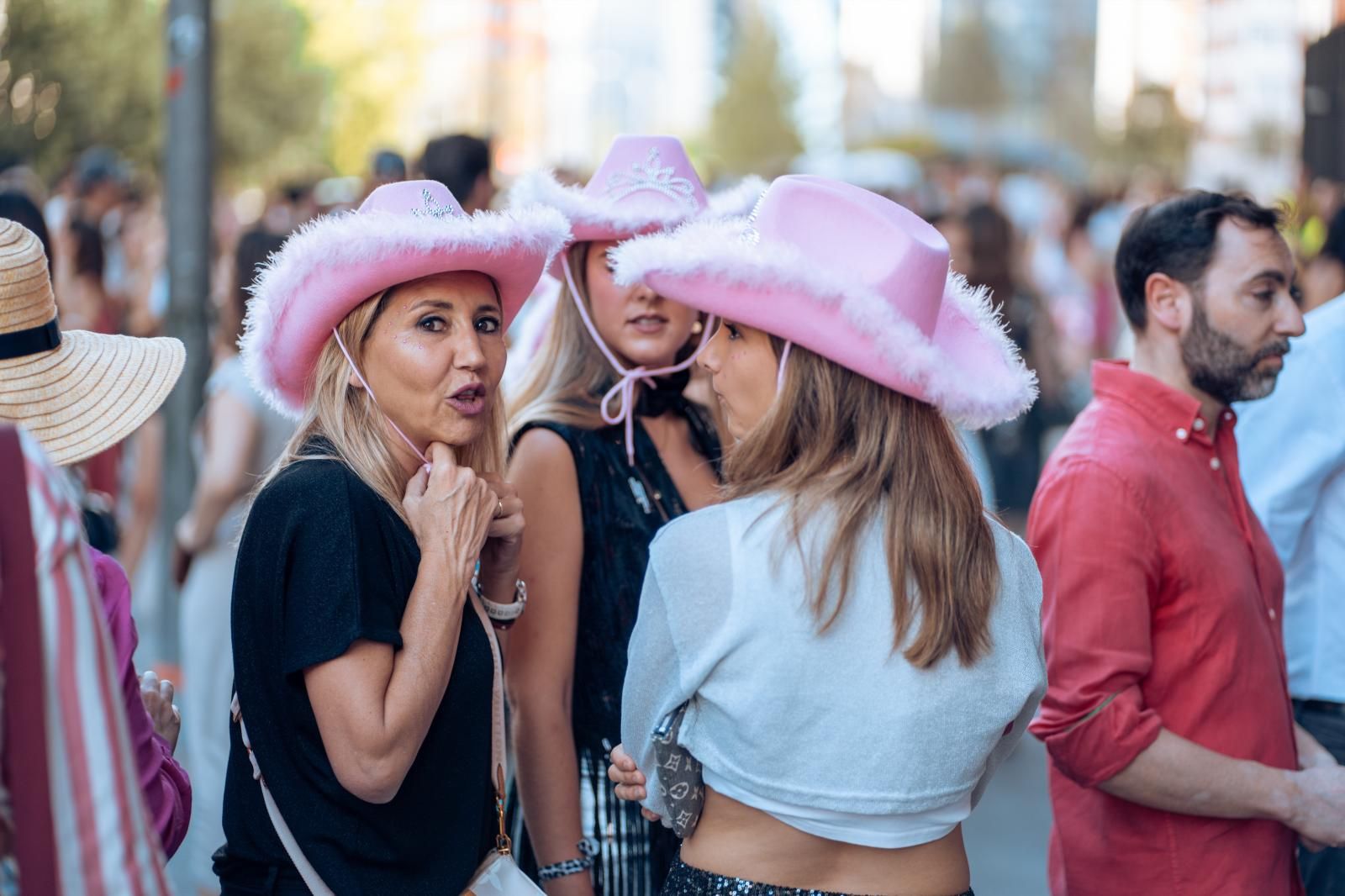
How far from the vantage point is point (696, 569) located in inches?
90.7

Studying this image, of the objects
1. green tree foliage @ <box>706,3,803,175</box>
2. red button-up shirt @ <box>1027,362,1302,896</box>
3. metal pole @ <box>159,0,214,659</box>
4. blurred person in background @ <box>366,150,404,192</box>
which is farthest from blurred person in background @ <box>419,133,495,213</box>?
green tree foliage @ <box>706,3,803,175</box>

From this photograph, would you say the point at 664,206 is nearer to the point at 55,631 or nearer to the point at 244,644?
the point at 244,644

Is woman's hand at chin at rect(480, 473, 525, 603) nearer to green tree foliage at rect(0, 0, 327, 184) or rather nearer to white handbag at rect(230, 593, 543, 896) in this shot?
white handbag at rect(230, 593, 543, 896)

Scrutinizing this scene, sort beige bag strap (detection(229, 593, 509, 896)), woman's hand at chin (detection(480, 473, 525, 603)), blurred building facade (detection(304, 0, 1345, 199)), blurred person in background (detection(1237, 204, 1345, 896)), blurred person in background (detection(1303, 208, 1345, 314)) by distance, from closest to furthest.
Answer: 1. beige bag strap (detection(229, 593, 509, 896))
2. woman's hand at chin (detection(480, 473, 525, 603))
3. blurred person in background (detection(1237, 204, 1345, 896))
4. blurred person in background (detection(1303, 208, 1345, 314))
5. blurred building facade (detection(304, 0, 1345, 199))

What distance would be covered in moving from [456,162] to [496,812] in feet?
13.8

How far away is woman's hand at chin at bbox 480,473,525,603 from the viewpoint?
2740mm

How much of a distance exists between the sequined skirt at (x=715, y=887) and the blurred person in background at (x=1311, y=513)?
5.68 ft

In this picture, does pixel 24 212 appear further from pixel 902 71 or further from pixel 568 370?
pixel 902 71

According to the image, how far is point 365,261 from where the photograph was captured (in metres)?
2.48

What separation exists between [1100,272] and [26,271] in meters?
13.7

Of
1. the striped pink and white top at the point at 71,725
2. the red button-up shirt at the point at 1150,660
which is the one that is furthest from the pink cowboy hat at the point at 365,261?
the red button-up shirt at the point at 1150,660

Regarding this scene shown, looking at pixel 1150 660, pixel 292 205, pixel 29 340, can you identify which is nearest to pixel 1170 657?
pixel 1150 660

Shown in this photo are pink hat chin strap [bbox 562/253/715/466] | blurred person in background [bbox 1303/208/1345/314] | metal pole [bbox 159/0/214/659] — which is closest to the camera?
pink hat chin strap [bbox 562/253/715/466]

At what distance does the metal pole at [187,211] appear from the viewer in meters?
6.32
